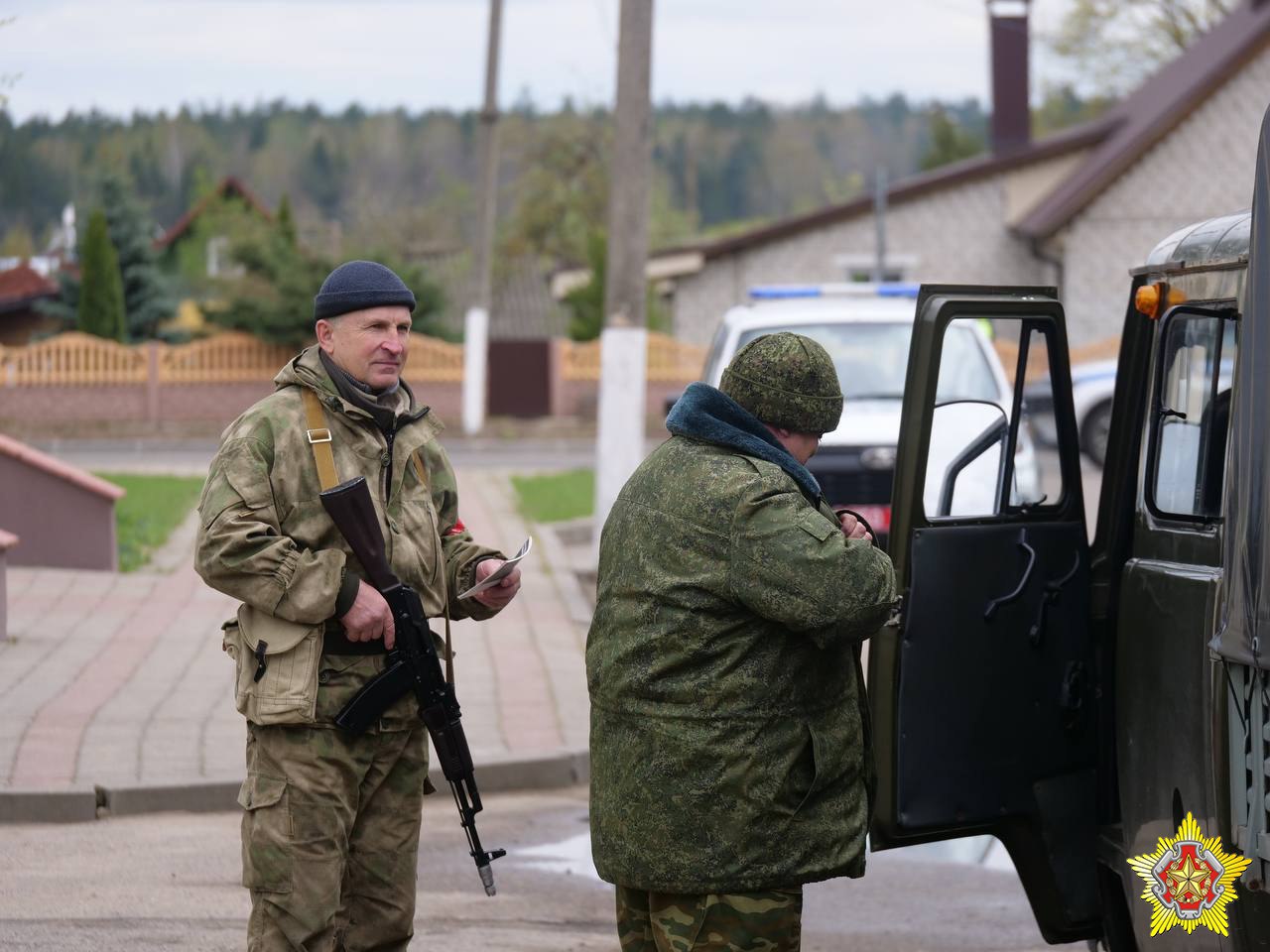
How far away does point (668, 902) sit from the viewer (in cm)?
370

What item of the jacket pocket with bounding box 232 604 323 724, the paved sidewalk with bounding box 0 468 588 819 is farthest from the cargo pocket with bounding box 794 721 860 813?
the paved sidewalk with bounding box 0 468 588 819

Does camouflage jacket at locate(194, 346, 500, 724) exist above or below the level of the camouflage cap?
below

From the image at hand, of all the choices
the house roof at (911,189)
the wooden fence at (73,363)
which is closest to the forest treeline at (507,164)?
the wooden fence at (73,363)

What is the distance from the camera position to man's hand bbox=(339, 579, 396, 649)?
411 cm

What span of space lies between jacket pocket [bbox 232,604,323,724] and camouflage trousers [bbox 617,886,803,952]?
0.95m

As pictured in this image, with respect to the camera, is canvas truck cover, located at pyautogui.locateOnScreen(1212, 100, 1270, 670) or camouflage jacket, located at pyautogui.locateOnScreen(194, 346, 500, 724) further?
camouflage jacket, located at pyautogui.locateOnScreen(194, 346, 500, 724)

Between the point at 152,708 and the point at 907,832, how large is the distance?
16.8ft

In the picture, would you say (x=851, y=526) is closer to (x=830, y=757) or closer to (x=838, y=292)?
(x=830, y=757)

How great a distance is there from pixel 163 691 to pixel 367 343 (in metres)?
5.20

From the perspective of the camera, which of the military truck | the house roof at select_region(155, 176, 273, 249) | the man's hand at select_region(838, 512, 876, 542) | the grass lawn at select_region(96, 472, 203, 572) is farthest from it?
the house roof at select_region(155, 176, 273, 249)

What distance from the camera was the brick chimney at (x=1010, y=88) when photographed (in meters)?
33.2

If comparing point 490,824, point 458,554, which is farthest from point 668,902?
point 490,824

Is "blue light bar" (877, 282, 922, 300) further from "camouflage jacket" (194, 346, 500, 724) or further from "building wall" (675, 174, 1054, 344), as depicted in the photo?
"building wall" (675, 174, 1054, 344)

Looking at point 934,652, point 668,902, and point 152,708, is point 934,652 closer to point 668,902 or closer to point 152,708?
point 668,902
